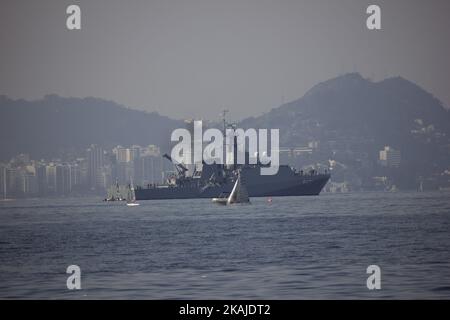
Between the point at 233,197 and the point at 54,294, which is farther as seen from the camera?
the point at 233,197

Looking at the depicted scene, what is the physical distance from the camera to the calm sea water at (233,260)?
112ft

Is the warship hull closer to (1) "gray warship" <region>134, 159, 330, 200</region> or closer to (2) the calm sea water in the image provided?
(1) "gray warship" <region>134, 159, 330, 200</region>

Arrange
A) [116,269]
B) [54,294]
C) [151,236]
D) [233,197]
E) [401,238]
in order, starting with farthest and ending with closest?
[233,197] < [151,236] < [401,238] < [116,269] < [54,294]

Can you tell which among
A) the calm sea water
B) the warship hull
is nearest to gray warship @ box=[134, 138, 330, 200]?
the warship hull

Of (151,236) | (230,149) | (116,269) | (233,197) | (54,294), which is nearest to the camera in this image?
(54,294)

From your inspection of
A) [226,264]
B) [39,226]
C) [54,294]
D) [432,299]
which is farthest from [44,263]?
[39,226]

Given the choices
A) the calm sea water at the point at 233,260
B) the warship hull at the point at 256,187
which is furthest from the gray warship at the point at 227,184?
the calm sea water at the point at 233,260

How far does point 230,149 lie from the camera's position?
178 meters

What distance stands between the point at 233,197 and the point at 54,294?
92090mm

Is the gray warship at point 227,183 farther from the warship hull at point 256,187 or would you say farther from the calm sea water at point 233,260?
the calm sea water at point 233,260

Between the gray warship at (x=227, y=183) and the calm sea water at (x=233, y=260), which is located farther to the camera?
the gray warship at (x=227, y=183)

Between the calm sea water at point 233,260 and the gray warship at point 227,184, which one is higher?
the gray warship at point 227,184

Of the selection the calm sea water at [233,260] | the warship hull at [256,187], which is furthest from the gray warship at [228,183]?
the calm sea water at [233,260]
